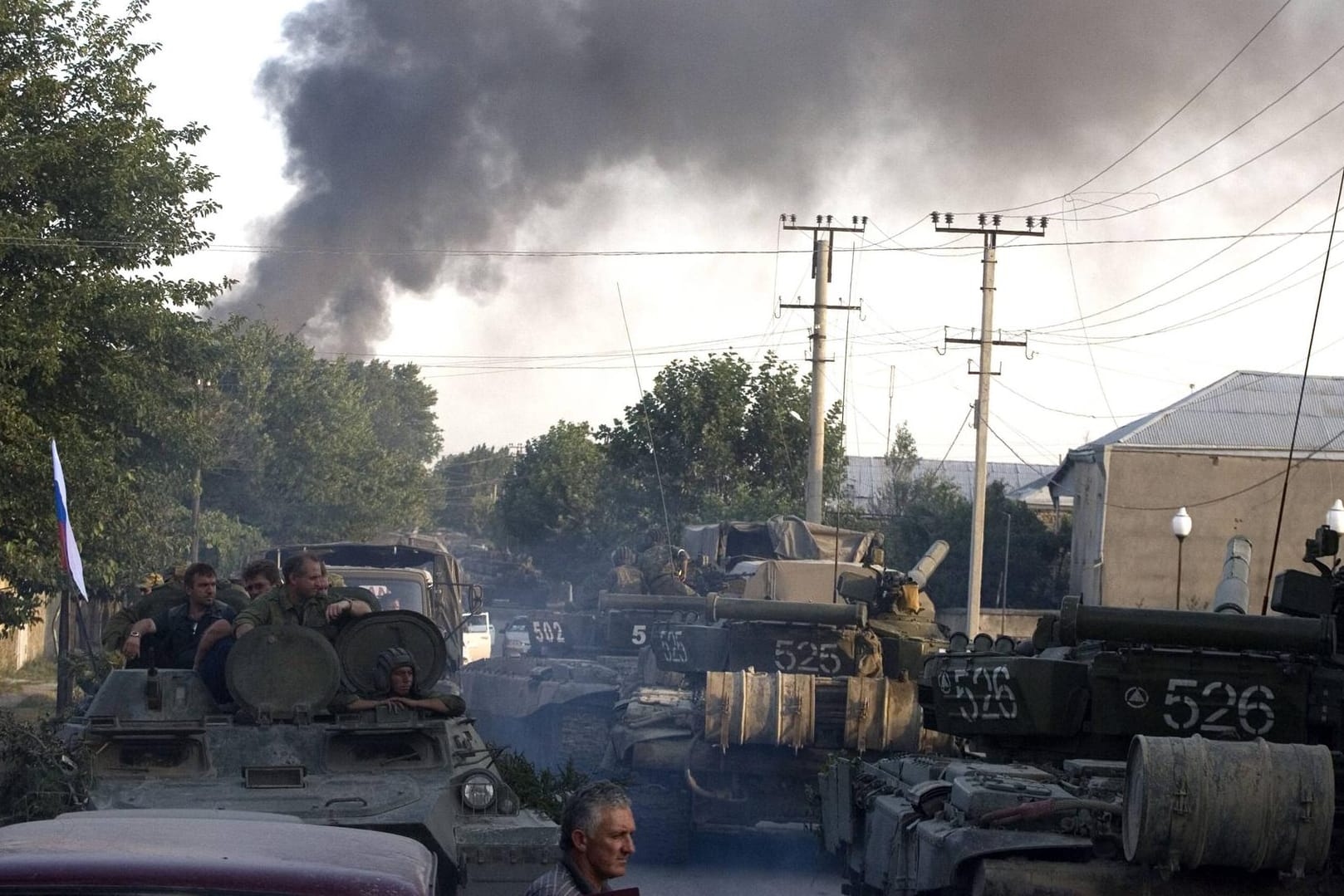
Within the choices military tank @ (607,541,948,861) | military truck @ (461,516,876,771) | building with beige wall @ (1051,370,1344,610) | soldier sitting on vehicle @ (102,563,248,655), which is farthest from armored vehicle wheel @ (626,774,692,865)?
building with beige wall @ (1051,370,1344,610)

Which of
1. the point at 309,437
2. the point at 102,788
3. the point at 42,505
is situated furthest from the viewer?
the point at 309,437

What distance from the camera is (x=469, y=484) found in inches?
4336

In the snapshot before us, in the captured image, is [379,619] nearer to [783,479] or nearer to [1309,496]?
[783,479]

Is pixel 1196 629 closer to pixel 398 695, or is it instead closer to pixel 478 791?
pixel 478 791

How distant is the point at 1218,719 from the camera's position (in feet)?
27.5

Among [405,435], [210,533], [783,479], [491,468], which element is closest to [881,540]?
[783,479]

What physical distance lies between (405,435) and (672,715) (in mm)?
77093

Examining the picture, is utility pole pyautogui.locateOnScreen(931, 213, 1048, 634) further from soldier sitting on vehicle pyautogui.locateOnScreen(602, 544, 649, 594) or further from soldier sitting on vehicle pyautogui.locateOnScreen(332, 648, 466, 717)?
soldier sitting on vehicle pyautogui.locateOnScreen(332, 648, 466, 717)

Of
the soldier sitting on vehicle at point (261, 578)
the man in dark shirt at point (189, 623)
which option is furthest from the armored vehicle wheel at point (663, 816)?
the man in dark shirt at point (189, 623)

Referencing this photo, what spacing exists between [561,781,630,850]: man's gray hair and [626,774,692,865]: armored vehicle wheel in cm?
875

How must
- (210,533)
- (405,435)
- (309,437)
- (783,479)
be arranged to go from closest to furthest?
1. (783,479)
2. (210,533)
3. (309,437)
4. (405,435)

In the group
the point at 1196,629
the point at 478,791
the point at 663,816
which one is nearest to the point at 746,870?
the point at 663,816

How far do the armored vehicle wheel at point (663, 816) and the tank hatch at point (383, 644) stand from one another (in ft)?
16.1

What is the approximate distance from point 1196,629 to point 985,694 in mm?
1276
